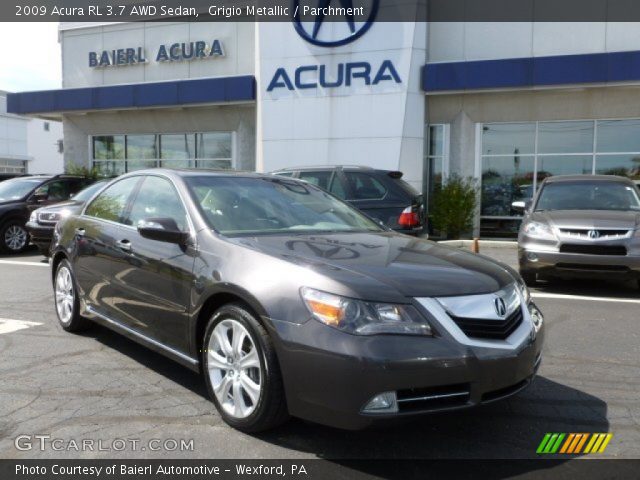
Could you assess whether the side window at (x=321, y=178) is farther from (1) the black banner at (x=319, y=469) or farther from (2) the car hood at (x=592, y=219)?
(1) the black banner at (x=319, y=469)

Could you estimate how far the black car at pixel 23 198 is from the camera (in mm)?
11883

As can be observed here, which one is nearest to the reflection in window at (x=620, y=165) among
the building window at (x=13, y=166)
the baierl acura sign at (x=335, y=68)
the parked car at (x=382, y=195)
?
the baierl acura sign at (x=335, y=68)

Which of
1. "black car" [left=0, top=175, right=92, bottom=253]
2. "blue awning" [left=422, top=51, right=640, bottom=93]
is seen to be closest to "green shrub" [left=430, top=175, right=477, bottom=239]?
"blue awning" [left=422, top=51, right=640, bottom=93]

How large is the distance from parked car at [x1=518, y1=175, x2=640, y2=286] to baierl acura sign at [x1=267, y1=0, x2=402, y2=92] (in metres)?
8.21

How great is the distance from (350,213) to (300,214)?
582 millimetres

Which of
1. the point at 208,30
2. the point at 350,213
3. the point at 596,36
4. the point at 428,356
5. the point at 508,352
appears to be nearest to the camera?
the point at 428,356

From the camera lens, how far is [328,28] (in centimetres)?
1625

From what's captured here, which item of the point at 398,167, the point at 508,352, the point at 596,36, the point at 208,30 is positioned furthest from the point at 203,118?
the point at 508,352

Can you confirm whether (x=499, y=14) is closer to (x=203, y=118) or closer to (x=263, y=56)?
(x=263, y=56)

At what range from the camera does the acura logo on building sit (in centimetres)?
1584

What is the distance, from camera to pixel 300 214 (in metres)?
4.39

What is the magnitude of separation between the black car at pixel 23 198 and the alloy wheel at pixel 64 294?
23.0ft

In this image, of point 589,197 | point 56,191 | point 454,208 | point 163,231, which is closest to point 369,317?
point 163,231

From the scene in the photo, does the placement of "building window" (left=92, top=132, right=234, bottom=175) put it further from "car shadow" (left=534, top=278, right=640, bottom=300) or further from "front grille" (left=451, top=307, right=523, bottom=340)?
"front grille" (left=451, top=307, right=523, bottom=340)
